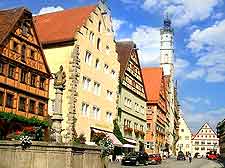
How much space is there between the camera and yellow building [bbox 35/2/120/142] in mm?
47156

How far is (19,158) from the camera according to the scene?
836 inches

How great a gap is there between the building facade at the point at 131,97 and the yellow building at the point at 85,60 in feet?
14.7

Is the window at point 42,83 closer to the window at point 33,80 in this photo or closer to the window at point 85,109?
the window at point 33,80

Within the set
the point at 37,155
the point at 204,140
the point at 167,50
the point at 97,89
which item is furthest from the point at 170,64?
the point at 37,155

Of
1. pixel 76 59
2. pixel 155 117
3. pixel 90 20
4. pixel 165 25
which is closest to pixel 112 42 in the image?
pixel 90 20

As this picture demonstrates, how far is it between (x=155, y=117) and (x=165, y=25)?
6298cm

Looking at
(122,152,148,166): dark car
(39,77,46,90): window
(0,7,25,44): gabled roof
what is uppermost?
(0,7,25,44): gabled roof

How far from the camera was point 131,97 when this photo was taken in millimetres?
67375

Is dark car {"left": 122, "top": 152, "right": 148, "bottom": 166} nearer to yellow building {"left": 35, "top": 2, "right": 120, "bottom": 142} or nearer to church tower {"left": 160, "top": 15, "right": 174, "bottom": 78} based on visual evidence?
yellow building {"left": 35, "top": 2, "right": 120, "bottom": 142}

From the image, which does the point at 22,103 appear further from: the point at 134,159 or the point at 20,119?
the point at 134,159

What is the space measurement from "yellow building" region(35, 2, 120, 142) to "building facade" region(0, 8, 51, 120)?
2740mm

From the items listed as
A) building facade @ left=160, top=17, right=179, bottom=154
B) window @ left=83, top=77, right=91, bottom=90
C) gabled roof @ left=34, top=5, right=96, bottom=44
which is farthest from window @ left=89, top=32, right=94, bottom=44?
building facade @ left=160, top=17, right=179, bottom=154

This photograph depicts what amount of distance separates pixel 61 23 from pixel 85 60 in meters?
5.88

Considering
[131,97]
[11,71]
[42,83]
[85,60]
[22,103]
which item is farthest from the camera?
[131,97]
